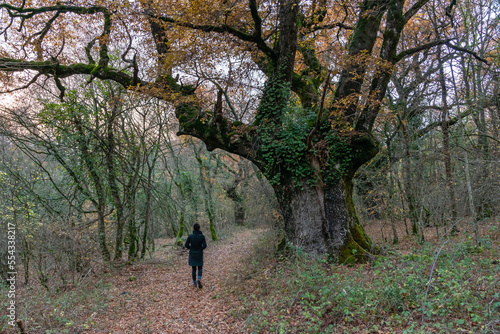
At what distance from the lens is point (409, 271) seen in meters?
5.08

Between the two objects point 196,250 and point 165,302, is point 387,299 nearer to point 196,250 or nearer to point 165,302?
point 196,250

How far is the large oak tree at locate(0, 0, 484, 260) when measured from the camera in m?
6.83

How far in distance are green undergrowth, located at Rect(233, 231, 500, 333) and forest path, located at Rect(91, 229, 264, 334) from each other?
0.53 metres

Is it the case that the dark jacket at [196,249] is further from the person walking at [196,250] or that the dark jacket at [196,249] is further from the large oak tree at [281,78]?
the large oak tree at [281,78]

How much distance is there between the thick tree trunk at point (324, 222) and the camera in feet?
22.4

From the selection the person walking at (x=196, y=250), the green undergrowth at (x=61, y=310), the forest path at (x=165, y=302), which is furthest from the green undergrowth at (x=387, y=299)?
the green undergrowth at (x=61, y=310)

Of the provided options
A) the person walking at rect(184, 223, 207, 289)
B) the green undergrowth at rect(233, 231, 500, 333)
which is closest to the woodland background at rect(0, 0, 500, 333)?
the green undergrowth at rect(233, 231, 500, 333)

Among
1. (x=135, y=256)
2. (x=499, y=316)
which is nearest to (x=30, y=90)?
(x=135, y=256)

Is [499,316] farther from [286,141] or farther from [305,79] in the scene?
[305,79]

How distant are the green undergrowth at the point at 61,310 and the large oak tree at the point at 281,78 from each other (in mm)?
4706

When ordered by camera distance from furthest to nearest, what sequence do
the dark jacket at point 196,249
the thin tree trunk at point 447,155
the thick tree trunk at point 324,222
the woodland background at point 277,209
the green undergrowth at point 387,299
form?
the thin tree trunk at point 447,155 < the dark jacket at point 196,249 < the thick tree trunk at point 324,222 < the woodland background at point 277,209 < the green undergrowth at point 387,299

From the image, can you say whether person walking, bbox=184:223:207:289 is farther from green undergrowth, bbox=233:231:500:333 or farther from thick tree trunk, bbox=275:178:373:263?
A: thick tree trunk, bbox=275:178:373:263

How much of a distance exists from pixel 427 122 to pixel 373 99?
5299 millimetres

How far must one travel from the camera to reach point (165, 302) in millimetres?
6590
